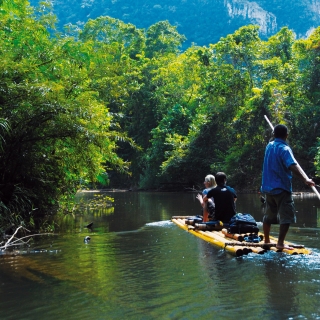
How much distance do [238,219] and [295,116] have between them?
81.3 ft

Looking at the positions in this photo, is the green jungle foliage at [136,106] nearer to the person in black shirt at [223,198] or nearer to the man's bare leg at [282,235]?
the person in black shirt at [223,198]

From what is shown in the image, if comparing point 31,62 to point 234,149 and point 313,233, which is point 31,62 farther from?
point 234,149

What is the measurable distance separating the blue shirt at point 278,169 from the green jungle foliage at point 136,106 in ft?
Result: 13.3

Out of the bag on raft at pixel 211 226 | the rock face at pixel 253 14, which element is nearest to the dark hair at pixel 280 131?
the bag on raft at pixel 211 226

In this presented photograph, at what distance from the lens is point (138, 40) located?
185 feet

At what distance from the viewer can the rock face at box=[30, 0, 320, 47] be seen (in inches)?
3967

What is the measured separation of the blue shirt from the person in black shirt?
1.97m

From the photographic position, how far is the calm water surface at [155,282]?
14.4ft

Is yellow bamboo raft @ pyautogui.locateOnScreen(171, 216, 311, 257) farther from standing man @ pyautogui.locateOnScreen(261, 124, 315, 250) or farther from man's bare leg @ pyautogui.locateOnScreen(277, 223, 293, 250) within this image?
standing man @ pyautogui.locateOnScreen(261, 124, 315, 250)

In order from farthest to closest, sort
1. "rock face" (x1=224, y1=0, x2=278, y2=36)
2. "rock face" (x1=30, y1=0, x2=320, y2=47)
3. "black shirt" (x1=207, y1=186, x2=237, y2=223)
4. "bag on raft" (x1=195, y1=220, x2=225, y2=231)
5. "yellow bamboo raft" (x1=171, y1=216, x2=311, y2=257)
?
"rock face" (x1=224, y1=0, x2=278, y2=36)
"rock face" (x1=30, y1=0, x2=320, y2=47)
"bag on raft" (x1=195, y1=220, x2=225, y2=231)
"black shirt" (x1=207, y1=186, x2=237, y2=223)
"yellow bamboo raft" (x1=171, y1=216, x2=311, y2=257)

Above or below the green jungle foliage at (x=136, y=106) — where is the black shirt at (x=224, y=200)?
below

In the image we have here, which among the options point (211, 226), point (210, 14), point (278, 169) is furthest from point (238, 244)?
point (210, 14)

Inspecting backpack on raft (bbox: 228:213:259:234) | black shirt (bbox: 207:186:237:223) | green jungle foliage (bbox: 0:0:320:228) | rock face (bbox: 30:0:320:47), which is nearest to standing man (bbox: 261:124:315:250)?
backpack on raft (bbox: 228:213:259:234)

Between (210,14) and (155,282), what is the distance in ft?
337
